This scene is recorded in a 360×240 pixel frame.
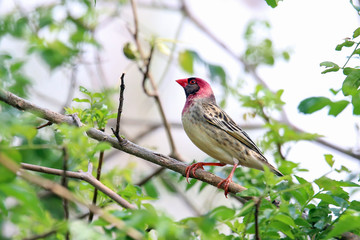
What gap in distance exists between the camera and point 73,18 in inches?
279

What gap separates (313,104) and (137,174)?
3.08 metres

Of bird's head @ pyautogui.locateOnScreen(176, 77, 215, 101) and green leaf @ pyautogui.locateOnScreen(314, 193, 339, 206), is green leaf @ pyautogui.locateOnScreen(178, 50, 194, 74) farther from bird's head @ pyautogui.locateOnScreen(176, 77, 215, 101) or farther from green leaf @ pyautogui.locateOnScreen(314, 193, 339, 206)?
green leaf @ pyautogui.locateOnScreen(314, 193, 339, 206)

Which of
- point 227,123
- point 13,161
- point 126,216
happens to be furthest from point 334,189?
point 227,123

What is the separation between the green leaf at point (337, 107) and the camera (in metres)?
3.65

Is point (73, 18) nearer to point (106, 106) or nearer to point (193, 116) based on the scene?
point (193, 116)

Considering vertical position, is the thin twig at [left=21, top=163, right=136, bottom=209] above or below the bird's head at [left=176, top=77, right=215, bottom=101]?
below

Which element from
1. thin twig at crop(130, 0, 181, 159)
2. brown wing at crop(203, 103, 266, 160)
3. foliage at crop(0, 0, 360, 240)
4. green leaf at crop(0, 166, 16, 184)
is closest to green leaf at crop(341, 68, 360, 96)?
foliage at crop(0, 0, 360, 240)

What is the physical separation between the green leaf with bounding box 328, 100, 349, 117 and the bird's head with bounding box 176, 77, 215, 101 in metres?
2.41

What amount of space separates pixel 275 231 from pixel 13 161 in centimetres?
160

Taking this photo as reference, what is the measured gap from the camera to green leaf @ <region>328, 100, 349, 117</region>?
3648 mm

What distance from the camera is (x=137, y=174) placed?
6.29 metres

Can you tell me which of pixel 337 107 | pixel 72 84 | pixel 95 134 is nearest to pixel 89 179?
pixel 95 134

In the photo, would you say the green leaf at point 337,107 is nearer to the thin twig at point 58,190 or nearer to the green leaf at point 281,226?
the green leaf at point 281,226

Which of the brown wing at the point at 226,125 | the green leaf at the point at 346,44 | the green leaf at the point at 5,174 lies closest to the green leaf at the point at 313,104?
the green leaf at the point at 346,44
